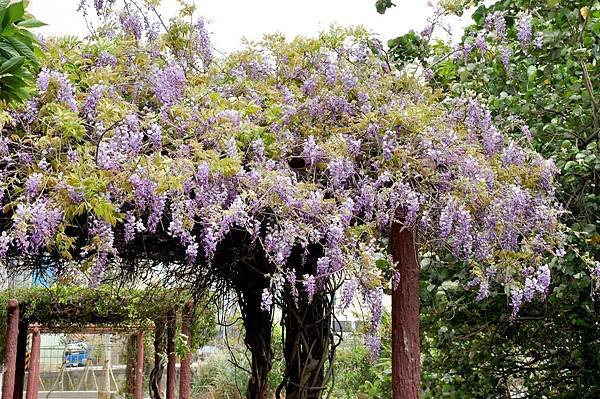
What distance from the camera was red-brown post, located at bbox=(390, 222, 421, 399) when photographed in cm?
262

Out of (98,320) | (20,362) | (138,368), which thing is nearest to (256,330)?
(98,320)

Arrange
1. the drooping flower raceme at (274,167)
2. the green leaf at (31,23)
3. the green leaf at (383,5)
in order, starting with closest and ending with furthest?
the green leaf at (31,23) < the drooping flower raceme at (274,167) < the green leaf at (383,5)

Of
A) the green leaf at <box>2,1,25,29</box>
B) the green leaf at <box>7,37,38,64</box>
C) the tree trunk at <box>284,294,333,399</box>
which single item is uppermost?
the green leaf at <box>2,1,25,29</box>

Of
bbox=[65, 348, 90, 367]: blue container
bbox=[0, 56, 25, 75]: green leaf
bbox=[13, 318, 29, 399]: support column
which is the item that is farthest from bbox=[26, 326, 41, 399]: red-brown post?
bbox=[0, 56, 25, 75]: green leaf

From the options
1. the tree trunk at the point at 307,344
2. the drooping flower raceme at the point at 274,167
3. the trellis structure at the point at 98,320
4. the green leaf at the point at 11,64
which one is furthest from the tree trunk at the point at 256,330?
the trellis structure at the point at 98,320

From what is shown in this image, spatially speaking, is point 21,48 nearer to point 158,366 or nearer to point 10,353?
point 158,366

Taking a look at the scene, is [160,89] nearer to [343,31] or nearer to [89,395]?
[343,31]

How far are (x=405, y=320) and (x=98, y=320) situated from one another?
6.82m

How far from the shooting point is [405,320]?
2.67 metres

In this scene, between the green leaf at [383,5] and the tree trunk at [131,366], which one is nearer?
the green leaf at [383,5]

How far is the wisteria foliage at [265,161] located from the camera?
2.22m

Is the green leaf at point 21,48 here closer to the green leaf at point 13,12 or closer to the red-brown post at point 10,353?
the green leaf at point 13,12

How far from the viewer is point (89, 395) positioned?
1363 cm

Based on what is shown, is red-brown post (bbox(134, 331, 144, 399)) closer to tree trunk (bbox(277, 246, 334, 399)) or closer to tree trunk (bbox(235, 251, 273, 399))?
tree trunk (bbox(235, 251, 273, 399))
